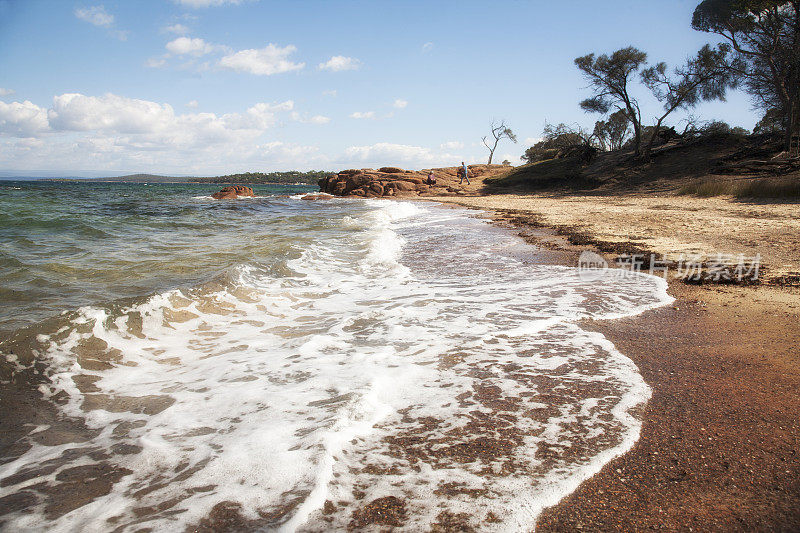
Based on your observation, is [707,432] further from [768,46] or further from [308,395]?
[768,46]

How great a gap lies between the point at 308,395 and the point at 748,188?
16.4 meters

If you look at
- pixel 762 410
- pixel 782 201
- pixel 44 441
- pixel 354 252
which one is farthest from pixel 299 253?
pixel 782 201

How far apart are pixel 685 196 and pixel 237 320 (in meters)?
17.9

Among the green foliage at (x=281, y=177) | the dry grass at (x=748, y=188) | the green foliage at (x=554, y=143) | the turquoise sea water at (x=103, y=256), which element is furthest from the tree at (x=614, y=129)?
the green foliage at (x=281, y=177)

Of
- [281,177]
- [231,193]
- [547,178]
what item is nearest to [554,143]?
[547,178]

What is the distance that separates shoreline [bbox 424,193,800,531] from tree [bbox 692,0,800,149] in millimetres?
20542

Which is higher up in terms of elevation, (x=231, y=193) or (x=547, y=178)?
(x=547, y=178)

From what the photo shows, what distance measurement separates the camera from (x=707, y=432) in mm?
2209

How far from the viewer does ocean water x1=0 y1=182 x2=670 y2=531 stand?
189 cm

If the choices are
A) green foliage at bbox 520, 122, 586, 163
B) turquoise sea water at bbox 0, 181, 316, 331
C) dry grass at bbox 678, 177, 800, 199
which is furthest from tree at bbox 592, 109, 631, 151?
turquoise sea water at bbox 0, 181, 316, 331

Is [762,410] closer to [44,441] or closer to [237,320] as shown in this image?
[44,441]

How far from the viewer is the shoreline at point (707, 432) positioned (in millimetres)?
1664

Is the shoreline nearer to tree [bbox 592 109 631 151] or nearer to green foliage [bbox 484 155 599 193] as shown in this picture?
green foliage [bbox 484 155 599 193]

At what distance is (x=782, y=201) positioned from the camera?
11.8 m
